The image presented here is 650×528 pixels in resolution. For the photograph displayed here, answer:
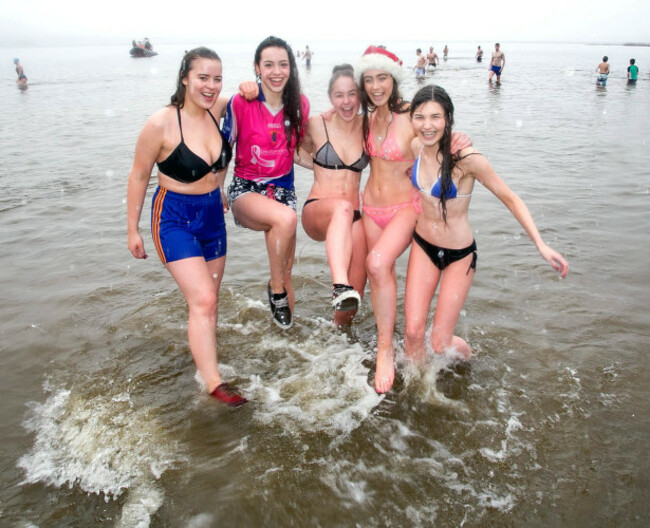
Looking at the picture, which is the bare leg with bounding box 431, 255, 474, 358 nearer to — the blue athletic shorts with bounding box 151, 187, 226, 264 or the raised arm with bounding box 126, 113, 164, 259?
the blue athletic shorts with bounding box 151, 187, 226, 264

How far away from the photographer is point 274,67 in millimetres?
4379

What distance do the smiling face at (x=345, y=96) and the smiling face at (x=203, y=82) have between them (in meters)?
1.02

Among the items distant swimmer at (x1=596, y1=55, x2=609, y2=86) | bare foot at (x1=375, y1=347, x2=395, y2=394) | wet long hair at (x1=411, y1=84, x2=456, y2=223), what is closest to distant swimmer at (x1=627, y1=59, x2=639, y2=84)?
distant swimmer at (x1=596, y1=55, x2=609, y2=86)

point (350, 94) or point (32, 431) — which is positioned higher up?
point (350, 94)

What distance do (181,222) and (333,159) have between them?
147 centimetres

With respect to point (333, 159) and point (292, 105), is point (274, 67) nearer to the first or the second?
point (292, 105)

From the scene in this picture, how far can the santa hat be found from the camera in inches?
168

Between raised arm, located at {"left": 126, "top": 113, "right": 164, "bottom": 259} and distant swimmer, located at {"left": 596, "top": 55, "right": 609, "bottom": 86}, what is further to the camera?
distant swimmer, located at {"left": 596, "top": 55, "right": 609, "bottom": 86}

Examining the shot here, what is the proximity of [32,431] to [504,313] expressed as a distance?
4.53 meters

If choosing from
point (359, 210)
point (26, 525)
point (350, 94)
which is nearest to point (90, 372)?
point (26, 525)

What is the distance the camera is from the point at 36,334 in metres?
5.25

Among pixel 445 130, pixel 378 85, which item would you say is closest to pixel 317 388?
pixel 445 130

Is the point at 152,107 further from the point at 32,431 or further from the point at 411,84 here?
the point at 32,431

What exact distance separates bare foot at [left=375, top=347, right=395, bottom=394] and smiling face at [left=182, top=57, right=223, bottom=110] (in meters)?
2.47
